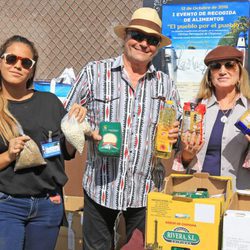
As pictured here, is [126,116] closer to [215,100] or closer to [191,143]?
[191,143]

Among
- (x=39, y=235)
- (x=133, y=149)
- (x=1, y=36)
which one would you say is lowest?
(x=39, y=235)

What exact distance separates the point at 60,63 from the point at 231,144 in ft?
8.87

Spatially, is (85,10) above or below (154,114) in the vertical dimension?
above

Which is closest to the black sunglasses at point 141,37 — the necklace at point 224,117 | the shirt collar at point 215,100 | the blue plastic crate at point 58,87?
the shirt collar at point 215,100

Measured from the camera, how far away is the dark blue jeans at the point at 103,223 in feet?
9.02

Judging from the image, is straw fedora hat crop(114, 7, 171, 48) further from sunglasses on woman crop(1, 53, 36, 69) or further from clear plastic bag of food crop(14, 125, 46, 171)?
clear plastic bag of food crop(14, 125, 46, 171)

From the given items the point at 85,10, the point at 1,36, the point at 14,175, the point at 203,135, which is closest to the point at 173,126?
the point at 203,135

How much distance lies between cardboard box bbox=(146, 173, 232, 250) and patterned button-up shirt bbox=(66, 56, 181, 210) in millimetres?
605

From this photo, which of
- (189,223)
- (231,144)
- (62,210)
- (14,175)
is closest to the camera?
(189,223)

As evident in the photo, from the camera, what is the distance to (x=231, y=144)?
2.65 metres

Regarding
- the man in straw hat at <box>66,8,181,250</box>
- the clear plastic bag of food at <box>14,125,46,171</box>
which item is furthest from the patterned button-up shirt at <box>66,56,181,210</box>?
the clear plastic bag of food at <box>14,125,46,171</box>

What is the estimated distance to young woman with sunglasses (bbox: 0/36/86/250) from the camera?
2.28 metres

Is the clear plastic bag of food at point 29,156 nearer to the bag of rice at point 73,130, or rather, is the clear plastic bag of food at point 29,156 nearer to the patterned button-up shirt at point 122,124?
the bag of rice at point 73,130

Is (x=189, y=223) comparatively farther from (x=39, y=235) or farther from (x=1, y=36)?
(x=1, y=36)
